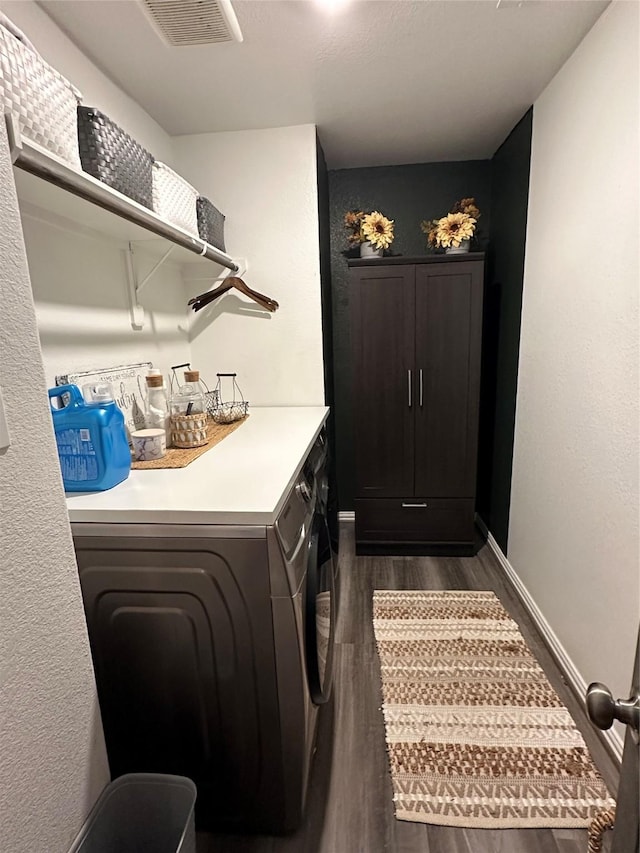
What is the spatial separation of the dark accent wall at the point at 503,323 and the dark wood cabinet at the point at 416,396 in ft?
0.57

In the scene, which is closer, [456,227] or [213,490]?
[213,490]

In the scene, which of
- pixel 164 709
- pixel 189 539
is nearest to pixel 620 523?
pixel 189 539

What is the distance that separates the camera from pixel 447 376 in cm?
265

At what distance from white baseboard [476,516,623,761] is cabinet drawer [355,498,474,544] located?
0.29 metres

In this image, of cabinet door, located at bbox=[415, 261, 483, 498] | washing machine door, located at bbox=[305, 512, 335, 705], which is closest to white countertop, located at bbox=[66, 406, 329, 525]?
washing machine door, located at bbox=[305, 512, 335, 705]

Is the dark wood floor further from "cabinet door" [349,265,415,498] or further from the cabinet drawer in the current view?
"cabinet door" [349,265,415,498]

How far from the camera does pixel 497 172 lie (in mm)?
2740

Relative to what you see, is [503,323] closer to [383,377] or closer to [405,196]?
[383,377]

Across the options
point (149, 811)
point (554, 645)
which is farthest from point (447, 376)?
point (149, 811)

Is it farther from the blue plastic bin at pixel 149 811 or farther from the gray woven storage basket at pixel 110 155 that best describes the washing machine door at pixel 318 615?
the gray woven storage basket at pixel 110 155

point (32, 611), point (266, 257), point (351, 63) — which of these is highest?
point (351, 63)

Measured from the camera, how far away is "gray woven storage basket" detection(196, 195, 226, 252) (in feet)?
6.67

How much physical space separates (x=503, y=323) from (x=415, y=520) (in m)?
1.29

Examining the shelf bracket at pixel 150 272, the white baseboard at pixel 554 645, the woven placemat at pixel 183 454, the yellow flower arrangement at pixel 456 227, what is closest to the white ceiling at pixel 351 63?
the yellow flower arrangement at pixel 456 227
